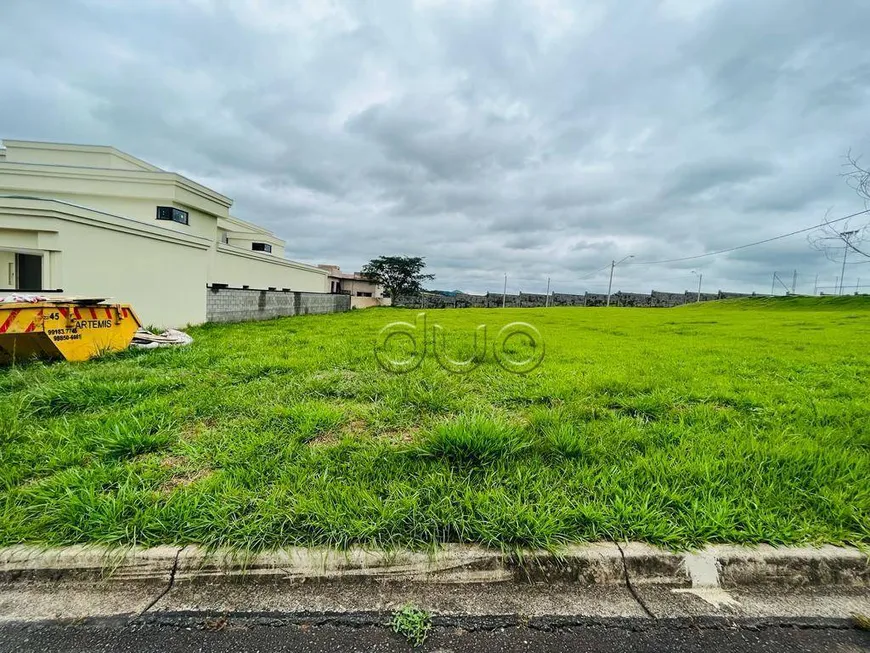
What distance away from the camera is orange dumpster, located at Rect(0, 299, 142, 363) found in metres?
4.83

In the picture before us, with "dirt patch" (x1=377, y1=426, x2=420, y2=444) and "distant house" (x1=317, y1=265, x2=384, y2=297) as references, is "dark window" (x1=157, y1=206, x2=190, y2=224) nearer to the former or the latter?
"dirt patch" (x1=377, y1=426, x2=420, y2=444)

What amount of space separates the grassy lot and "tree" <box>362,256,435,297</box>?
38.7m

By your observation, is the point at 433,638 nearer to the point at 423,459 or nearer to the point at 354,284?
the point at 423,459

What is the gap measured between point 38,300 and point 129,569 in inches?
220

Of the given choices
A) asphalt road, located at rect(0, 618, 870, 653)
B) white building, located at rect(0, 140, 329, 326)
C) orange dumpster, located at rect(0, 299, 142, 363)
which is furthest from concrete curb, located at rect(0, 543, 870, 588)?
white building, located at rect(0, 140, 329, 326)

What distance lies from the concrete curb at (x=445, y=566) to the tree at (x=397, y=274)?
41.6 metres

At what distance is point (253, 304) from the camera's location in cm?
1523

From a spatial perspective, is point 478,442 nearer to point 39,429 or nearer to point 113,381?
point 39,429

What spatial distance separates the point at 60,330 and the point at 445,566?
656 cm

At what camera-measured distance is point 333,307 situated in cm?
2467

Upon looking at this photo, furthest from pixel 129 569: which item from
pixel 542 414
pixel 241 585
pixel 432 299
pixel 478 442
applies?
pixel 432 299

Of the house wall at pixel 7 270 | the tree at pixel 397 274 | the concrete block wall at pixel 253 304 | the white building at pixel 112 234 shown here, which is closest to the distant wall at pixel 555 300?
the tree at pixel 397 274

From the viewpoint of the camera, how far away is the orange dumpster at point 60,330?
4.83 metres

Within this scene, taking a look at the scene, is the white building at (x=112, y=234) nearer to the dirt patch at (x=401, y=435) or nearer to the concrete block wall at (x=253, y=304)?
the concrete block wall at (x=253, y=304)
